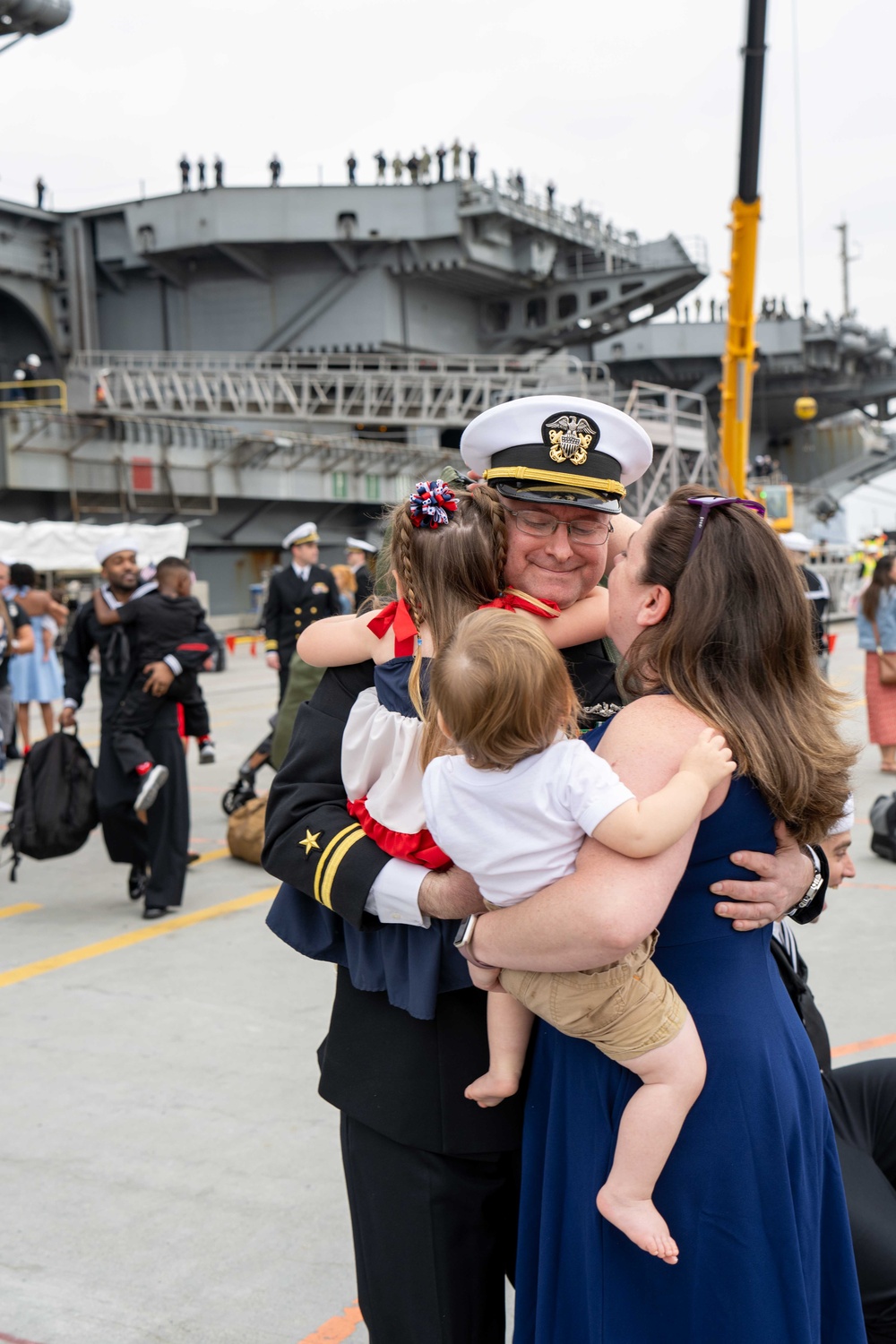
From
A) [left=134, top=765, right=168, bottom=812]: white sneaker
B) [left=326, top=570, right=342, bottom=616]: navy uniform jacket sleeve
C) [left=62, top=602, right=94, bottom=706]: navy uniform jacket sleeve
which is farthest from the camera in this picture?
[left=326, top=570, right=342, bottom=616]: navy uniform jacket sleeve

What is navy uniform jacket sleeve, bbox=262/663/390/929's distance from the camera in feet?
6.26

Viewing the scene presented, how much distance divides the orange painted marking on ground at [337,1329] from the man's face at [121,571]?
462 cm

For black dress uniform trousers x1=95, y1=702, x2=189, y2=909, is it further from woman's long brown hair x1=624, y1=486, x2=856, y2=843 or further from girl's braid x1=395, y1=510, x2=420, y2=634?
woman's long brown hair x1=624, y1=486, x2=856, y2=843

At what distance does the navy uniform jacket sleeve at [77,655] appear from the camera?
6.64 meters

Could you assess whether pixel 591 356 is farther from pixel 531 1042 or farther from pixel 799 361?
pixel 531 1042

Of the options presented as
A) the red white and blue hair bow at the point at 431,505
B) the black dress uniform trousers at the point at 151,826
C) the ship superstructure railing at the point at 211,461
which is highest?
the ship superstructure railing at the point at 211,461

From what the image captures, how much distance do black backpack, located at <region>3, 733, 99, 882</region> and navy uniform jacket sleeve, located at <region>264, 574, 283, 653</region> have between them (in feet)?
12.3

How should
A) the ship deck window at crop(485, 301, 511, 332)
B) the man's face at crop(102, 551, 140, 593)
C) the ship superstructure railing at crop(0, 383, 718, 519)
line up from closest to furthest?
the man's face at crop(102, 551, 140, 593)
the ship superstructure railing at crop(0, 383, 718, 519)
the ship deck window at crop(485, 301, 511, 332)

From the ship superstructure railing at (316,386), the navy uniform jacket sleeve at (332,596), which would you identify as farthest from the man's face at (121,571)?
the ship superstructure railing at (316,386)

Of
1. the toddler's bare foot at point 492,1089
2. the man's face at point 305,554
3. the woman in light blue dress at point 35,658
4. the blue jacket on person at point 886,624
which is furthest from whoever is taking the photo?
the woman in light blue dress at point 35,658

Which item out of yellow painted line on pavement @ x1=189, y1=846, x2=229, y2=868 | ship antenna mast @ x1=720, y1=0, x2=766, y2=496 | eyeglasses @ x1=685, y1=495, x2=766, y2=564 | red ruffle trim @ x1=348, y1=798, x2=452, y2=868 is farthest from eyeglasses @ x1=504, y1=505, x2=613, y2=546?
ship antenna mast @ x1=720, y1=0, x2=766, y2=496

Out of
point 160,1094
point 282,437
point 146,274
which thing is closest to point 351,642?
point 160,1094

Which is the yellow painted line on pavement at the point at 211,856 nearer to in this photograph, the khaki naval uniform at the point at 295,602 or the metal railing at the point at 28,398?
the khaki naval uniform at the point at 295,602

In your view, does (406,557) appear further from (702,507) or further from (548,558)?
(702,507)
